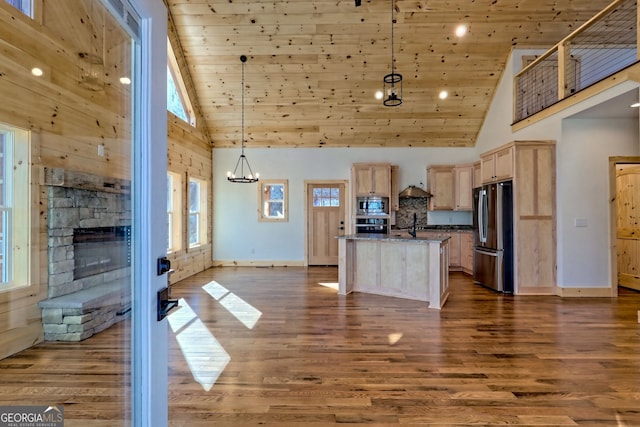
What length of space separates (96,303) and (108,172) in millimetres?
768

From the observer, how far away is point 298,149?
26.3 ft

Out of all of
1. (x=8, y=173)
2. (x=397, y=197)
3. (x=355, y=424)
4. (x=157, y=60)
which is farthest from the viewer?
(x=397, y=197)

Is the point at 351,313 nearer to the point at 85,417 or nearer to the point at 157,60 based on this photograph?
the point at 85,417

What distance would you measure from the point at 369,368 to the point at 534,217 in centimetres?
407

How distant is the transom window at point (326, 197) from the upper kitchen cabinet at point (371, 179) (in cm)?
75

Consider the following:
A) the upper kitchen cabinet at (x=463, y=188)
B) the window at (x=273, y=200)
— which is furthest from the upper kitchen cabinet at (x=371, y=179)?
the window at (x=273, y=200)

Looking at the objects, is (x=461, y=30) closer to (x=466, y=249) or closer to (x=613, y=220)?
(x=613, y=220)

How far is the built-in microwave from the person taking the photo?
24.9 ft

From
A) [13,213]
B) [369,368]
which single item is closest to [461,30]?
[369,368]

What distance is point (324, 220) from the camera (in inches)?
320

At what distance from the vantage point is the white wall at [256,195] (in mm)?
7996

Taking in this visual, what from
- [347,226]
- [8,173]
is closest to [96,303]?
[8,173]

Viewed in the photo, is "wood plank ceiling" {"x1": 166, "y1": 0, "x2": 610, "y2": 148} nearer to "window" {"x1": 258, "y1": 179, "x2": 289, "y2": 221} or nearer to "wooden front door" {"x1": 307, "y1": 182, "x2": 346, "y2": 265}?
"window" {"x1": 258, "y1": 179, "x2": 289, "y2": 221}

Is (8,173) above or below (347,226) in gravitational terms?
above
